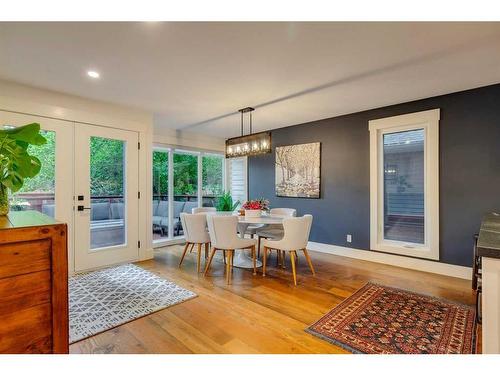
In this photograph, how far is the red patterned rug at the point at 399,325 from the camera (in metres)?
A: 1.89

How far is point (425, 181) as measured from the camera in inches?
144

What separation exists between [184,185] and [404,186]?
410 centimetres

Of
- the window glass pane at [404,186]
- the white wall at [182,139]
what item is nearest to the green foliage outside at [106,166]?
the white wall at [182,139]

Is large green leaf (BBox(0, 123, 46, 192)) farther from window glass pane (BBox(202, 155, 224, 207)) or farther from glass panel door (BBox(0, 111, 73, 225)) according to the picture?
window glass pane (BBox(202, 155, 224, 207))

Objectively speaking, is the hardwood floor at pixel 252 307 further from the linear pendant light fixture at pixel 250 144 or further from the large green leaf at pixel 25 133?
the linear pendant light fixture at pixel 250 144

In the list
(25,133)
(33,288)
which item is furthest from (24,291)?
(25,133)

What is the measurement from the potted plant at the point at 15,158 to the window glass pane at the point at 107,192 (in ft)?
7.53

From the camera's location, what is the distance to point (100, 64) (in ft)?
8.30

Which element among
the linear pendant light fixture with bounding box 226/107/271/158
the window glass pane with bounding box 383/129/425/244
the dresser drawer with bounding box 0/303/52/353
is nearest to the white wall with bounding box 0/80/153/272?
the linear pendant light fixture with bounding box 226/107/271/158

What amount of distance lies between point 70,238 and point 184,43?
115 inches

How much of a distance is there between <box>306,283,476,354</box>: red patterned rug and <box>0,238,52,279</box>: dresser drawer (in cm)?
190
